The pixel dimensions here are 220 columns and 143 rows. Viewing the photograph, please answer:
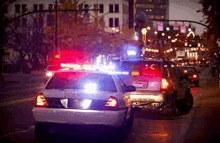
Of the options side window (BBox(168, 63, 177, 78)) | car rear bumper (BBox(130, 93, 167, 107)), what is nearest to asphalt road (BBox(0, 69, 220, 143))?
car rear bumper (BBox(130, 93, 167, 107))

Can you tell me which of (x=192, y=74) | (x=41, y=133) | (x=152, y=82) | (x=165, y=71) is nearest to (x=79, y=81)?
(x=41, y=133)

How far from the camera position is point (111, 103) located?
36.0 feet

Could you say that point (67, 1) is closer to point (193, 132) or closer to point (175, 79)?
point (175, 79)

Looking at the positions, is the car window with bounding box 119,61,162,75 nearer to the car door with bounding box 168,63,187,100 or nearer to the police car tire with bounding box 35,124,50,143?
the car door with bounding box 168,63,187,100

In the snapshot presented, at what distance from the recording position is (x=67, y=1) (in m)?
74.1

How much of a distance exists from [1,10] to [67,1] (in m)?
31.7

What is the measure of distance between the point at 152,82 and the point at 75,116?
6.65 metres

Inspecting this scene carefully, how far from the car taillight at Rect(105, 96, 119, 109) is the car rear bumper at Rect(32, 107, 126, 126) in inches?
5.4

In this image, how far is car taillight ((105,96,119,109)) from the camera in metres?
10.9

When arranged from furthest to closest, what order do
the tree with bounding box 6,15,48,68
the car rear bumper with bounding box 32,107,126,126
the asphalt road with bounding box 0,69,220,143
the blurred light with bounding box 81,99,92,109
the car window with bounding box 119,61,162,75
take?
the tree with bounding box 6,15,48,68, the car window with bounding box 119,61,162,75, the asphalt road with bounding box 0,69,220,143, the blurred light with bounding box 81,99,92,109, the car rear bumper with bounding box 32,107,126,126

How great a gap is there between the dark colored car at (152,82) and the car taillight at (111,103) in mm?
6042

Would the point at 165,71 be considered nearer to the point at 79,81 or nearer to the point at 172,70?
the point at 172,70

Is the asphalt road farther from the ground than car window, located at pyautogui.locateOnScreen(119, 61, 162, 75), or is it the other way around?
car window, located at pyautogui.locateOnScreen(119, 61, 162, 75)

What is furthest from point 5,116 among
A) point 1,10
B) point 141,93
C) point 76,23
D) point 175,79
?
point 76,23
